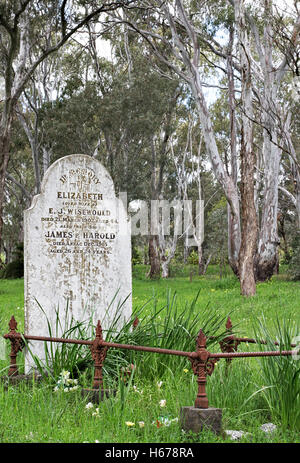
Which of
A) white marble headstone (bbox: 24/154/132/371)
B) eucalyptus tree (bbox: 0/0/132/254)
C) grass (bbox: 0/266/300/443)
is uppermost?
eucalyptus tree (bbox: 0/0/132/254)

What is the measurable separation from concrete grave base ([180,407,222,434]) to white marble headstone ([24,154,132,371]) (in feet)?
7.49

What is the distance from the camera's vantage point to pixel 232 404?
4.61 meters

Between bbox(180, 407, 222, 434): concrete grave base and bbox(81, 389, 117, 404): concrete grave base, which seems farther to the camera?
bbox(81, 389, 117, 404): concrete grave base

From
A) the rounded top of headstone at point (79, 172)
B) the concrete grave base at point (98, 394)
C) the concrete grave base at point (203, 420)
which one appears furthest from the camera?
the rounded top of headstone at point (79, 172)

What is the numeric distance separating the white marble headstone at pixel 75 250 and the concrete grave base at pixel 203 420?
89.9 inches

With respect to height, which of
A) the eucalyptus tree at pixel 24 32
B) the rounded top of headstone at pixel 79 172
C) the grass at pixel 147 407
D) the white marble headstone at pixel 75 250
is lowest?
the grass at pixel 147 407

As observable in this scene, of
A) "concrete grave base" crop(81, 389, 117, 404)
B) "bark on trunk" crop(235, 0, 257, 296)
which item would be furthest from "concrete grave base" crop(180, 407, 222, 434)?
"bark on trunk" crop(235, 0, 257, 296)

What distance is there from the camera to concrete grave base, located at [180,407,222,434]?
401cm

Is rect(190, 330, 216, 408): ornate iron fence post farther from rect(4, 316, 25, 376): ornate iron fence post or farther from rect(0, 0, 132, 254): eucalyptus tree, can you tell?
rect(0, 0, 132, 254): eucalyptus tree

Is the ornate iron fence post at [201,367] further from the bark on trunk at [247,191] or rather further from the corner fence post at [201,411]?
the bark on trunk at [247,191]

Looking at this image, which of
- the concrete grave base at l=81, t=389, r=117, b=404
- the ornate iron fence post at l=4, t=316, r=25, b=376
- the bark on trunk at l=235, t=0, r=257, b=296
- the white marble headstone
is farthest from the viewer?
the bark on trunk at l=235, t=0, r=257, b=296

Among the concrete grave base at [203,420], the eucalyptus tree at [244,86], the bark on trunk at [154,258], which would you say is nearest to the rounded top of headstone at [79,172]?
the concrete grave base at [203,420]

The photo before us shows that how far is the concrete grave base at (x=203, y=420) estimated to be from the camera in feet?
13.2

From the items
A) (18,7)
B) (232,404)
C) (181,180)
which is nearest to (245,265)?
(18,7)
